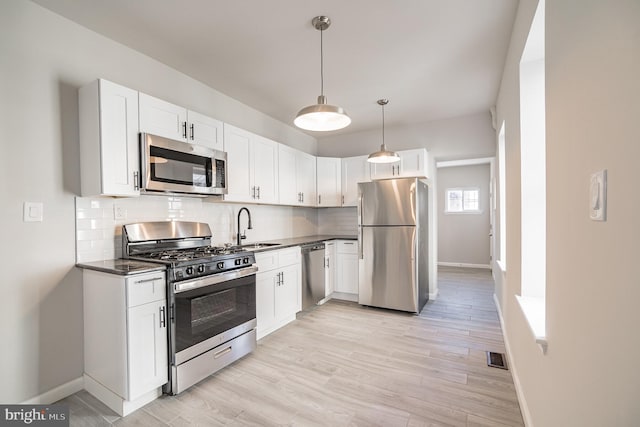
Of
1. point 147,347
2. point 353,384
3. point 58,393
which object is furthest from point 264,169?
point 58,393

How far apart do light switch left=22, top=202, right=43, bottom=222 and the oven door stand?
106cm

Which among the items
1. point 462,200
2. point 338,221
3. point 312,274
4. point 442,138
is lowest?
point 312,274

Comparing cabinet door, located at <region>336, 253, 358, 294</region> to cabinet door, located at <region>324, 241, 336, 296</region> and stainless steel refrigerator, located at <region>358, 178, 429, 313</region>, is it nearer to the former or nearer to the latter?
cabinet door, located at <region>324, 241, 336, 296</region>

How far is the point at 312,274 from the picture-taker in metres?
4.03

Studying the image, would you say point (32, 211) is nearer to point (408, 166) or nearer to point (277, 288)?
point (277, 288)

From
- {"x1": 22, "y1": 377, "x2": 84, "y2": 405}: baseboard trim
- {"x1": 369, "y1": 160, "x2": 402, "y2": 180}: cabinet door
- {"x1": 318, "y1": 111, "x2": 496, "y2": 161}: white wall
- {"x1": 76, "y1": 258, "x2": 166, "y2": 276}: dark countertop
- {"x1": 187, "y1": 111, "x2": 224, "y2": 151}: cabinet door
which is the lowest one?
{"x1": 22, "y1": 377, "x2": 84, "y2": 405}: baseboard trim

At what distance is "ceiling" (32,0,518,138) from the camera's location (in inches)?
82.6

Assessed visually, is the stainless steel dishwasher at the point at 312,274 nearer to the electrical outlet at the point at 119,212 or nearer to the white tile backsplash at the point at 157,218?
the white tile backsplash at the point at 157,218

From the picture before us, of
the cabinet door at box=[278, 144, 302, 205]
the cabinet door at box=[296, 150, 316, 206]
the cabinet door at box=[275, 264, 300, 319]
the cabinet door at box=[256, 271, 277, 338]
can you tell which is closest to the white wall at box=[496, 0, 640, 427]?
the cabinet door at box=[256, 271, 277, 338]

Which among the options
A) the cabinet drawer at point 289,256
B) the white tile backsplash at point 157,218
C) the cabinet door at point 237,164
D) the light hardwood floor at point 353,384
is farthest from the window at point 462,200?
the cabinet door at point 237,164

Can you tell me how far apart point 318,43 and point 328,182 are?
2.56 m

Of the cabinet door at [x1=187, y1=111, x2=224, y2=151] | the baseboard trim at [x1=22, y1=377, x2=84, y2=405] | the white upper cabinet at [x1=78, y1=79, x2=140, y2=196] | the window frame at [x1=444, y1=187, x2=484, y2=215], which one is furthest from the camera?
the window frame at [x1=444, y1=187, x2=484, y2=215]

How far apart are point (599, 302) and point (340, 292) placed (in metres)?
3.91

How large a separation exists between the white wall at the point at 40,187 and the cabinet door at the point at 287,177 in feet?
6.85
